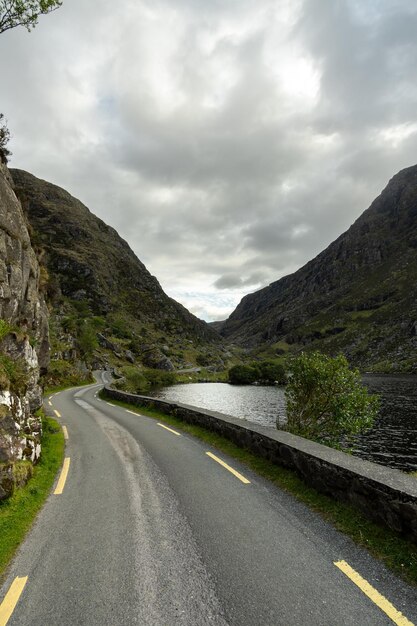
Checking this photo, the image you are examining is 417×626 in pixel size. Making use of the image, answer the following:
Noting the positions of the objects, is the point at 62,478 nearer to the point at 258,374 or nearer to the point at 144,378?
the point at 144,378

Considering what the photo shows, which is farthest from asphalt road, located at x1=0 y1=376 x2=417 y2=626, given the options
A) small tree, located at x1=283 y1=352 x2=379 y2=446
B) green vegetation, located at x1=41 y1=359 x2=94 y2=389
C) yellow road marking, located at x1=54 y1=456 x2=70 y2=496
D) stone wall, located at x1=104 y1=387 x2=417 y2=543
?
green vegetation, located at x1=41 y1=359 x2=94 y2=389

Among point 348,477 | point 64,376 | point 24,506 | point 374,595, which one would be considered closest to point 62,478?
point 24,506

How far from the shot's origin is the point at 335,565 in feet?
19.3

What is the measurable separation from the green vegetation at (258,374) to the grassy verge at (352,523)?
404 ft

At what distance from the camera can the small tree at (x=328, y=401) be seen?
19.8 meters

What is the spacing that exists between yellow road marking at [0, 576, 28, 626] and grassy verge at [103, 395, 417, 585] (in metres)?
6.19

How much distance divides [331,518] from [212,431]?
1098cm

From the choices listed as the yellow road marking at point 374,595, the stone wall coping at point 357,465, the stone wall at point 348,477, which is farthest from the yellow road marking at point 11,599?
the stone wall coping at point 357,465

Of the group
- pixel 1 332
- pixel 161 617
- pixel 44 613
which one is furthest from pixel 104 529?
pixel 1 332

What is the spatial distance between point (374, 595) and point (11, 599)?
5.72 meters

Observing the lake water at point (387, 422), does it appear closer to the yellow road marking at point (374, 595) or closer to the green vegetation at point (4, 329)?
the green vegetation at point (4, 329)

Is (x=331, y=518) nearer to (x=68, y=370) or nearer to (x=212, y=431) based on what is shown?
(x=212, y=431)

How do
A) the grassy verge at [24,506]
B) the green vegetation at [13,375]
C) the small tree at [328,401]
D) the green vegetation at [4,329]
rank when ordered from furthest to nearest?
the small tree at [328,401]
the green vegetation at [4,329]
the green vegetation at [13,375]
the grassy verge at [24,506]

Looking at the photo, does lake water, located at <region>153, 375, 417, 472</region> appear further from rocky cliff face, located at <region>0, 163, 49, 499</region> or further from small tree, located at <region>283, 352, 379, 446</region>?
rocky cliff face, located at <region>0, 163, 49, 499</region>
